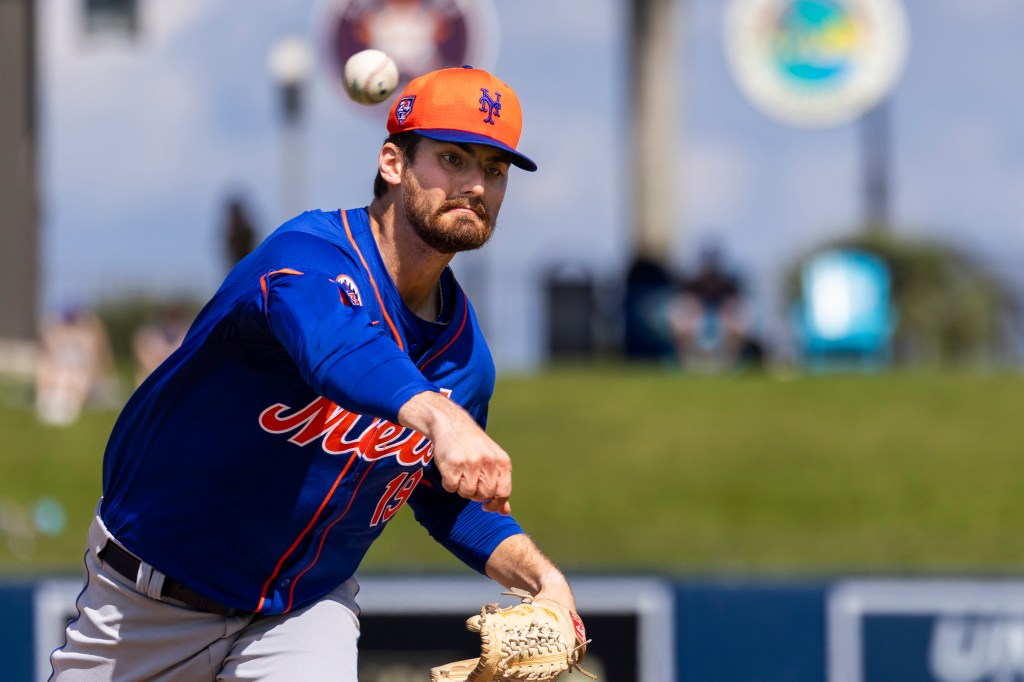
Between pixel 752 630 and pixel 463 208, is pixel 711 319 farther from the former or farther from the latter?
pixel 463 208

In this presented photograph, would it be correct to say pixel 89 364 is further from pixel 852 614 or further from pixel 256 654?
pixel 256 654

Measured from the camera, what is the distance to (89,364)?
13.4m

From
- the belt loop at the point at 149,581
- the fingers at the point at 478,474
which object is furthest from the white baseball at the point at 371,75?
the fingers at the point at 478,474

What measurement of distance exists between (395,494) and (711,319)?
10.8 meters

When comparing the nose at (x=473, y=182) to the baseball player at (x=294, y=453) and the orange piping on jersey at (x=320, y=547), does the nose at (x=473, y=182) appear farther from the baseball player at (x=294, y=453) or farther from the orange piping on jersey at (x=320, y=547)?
the orange piping on jersey at (x=320, y=547)

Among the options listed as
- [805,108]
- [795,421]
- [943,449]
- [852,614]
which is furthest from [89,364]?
[805,108]

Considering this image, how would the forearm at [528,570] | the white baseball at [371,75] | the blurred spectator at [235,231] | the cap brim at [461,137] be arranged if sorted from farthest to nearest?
the blurred spectator at [235,231], the white baseball at [371,75], the forearm at [528,570], the cap brim at [461,137]

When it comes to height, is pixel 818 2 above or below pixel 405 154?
above

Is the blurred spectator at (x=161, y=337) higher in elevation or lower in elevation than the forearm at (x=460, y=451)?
lower

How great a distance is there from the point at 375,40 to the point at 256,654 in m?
10.2

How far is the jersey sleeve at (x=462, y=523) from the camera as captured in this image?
4.11 metres

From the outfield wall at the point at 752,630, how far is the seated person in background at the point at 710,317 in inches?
284

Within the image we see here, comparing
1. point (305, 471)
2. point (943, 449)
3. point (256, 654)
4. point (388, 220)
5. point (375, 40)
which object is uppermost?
point (375, 40)

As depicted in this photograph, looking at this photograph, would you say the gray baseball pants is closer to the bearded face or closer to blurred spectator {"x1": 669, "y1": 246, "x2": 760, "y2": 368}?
the bearded face
